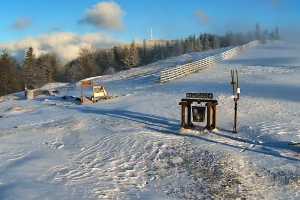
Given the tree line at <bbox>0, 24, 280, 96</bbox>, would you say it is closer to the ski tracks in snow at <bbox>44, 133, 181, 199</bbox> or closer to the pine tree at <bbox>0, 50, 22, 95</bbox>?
the pine tree at <bbox>0, 50, 22, 95</bbox>

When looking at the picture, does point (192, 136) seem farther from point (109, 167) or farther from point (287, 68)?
point (287, 68)

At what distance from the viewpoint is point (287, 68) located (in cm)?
4512

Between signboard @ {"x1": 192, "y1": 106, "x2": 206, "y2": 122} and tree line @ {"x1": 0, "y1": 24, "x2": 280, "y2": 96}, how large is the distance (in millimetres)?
32722

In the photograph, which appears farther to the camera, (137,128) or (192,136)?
(137,128)

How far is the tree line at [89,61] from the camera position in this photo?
9781cm

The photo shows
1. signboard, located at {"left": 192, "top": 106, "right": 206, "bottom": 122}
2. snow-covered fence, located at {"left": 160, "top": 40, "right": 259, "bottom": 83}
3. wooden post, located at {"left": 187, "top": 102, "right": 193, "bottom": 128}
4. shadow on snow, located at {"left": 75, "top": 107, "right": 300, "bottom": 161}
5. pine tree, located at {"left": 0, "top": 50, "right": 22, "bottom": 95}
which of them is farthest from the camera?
pine tree, located at {"left": 0, "top": 50, "right": 22, "bottom": 95}

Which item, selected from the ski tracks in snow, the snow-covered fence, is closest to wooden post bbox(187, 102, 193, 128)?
the ski tracks in snow

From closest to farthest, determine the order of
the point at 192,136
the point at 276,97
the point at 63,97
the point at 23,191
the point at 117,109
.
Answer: the point at 23,191, the point at 192,136, the point at 117,109, the point at 276,97, the point at 63,97

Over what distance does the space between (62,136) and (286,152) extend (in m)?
8.53

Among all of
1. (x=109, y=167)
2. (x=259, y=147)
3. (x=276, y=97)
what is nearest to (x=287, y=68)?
(x=276, y=97)

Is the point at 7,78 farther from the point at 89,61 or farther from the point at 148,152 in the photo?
the point at 148,152

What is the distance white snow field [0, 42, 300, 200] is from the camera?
1399 centimetres

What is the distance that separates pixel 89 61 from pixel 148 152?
118065 millimetres

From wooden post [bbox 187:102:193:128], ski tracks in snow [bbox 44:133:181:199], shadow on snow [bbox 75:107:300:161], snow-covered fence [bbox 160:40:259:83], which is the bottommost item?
ski tracks in snow [bbox 44:133:181:199]
